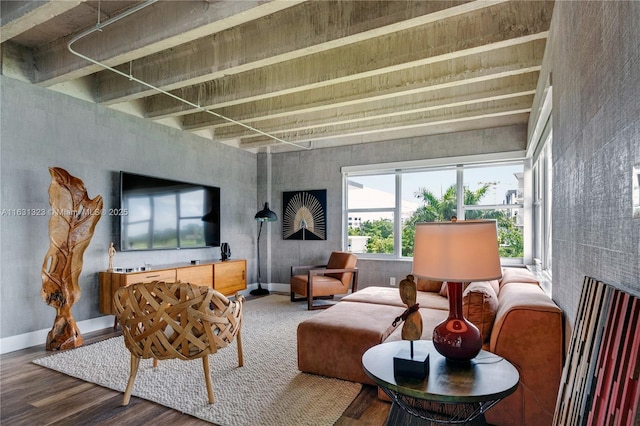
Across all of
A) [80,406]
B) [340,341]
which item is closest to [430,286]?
[340,341]

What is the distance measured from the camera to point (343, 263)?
540 centimetres

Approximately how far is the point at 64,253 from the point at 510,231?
5361mm

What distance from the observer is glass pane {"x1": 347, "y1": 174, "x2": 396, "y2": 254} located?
5781 mm

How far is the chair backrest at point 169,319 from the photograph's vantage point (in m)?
2.24

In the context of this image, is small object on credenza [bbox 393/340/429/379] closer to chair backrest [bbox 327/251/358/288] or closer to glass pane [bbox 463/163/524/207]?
chair backrest [bbox 327/251/358/288]

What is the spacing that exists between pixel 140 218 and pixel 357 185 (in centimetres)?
335

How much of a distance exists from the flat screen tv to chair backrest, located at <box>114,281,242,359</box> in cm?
220

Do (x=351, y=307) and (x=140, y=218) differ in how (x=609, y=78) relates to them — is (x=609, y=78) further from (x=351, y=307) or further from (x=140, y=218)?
(x=140, y=218)

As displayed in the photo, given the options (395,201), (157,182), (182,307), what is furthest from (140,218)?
(395,201)

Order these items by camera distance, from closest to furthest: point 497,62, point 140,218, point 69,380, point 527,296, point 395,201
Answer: point 527,296 → point 69,380 → point 497,62 → point 140,218 → point 395,201

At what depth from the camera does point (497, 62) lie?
3186mm

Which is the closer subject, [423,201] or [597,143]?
[597,143]

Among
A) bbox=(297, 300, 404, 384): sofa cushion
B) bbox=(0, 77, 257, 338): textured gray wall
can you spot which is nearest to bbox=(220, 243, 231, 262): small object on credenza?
bbox=(0, 77, 257, 338): textured gray wall

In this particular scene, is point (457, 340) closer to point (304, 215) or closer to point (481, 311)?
point (481, 311)
